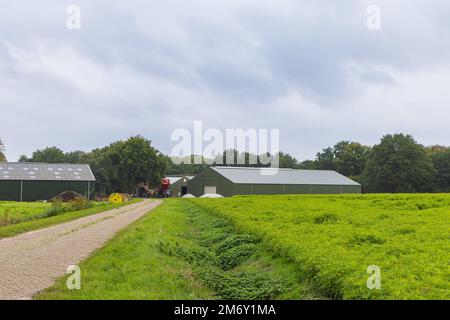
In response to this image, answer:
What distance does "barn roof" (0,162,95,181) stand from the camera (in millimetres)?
70375

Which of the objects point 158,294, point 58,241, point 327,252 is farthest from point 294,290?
point 58,241

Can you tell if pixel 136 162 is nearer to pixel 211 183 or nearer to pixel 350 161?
pixel 211 183

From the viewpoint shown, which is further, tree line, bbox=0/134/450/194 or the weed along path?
tree line, bbox=0/134/450/194

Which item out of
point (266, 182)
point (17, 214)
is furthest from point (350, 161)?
point (17, 214)

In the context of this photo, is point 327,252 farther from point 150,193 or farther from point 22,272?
point 150,193

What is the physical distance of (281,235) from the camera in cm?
1288

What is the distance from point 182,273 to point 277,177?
71.1m

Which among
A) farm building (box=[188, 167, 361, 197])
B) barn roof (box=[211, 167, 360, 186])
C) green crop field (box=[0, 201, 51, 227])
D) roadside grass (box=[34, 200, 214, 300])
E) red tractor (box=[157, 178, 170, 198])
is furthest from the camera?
red tractor (box=[157, 178, 170, 198])

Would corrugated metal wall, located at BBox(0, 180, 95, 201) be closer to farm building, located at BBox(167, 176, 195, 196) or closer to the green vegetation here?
farm building, located at BBox(167, 176, 195, 196)

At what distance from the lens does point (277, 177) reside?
265 ft

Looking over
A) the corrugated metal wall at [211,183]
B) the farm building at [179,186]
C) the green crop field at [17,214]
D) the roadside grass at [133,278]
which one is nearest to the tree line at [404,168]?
the corrugated metal wall at [211,183]

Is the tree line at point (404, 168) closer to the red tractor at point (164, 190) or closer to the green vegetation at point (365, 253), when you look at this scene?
the red tractor at point (164, 190)

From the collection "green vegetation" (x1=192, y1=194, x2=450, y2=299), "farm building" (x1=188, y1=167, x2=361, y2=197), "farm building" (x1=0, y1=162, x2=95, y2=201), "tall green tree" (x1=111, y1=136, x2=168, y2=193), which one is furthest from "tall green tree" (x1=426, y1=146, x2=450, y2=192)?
"green vegetation" (x1=192, y1=194, x2=450, y2=299)
